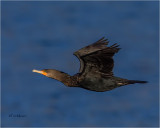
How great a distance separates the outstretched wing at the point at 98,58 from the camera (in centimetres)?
993

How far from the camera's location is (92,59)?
10.1 m

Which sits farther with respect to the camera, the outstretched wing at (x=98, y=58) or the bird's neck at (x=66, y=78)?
the bird's neck at (x=66, y=78)

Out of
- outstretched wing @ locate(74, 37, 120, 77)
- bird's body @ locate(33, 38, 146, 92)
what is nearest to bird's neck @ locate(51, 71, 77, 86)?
bird's body @ locate(33, 38, 146, 92)

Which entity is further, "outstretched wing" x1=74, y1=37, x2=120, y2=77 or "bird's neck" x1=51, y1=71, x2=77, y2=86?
"bird's neck" x1=51, y1=71, x2=77, y2=86

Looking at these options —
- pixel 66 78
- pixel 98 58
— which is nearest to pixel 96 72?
pixel 98 58

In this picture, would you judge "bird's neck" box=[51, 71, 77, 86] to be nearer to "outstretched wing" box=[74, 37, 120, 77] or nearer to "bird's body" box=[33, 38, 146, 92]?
"bird's body" box=[33, 38, 146, 92]

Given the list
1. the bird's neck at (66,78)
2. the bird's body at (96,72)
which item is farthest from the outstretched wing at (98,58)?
the bird's neck at (66,78)

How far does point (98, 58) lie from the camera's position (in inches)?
395

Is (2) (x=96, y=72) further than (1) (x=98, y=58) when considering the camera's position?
Yes

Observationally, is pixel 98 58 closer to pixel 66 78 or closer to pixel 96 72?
pixel 96 72

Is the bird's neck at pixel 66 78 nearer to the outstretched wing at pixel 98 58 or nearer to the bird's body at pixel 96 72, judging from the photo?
the bird's body at pixel 96 72

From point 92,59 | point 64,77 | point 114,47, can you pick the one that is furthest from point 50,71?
point 114,47

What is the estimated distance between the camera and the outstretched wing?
993cm

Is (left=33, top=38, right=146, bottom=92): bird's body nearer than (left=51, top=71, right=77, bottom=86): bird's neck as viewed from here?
Yes
